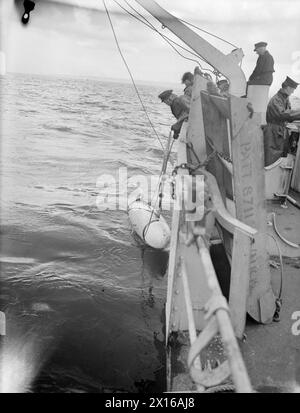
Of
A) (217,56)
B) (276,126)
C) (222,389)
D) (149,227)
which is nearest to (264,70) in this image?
(276,126)

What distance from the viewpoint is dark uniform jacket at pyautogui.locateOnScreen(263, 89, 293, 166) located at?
737 centimetres

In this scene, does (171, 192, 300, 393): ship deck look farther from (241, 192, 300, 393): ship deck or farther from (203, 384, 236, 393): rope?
(203, 384, 236, 393): rope

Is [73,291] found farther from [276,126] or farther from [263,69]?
[263,69]

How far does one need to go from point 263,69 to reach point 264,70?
0.09 ft

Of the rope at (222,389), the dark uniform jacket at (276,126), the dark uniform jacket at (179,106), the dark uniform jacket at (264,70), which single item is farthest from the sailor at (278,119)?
the rope at (222,389)

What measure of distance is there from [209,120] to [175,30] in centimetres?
96

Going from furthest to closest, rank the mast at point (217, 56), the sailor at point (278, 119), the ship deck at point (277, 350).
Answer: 1. the sailor at point (278, 119)
2. the mast at point (217, 56)
3. the ship deck at point (277, 350)

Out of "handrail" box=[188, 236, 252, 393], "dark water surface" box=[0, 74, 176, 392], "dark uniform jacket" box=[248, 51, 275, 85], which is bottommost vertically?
"dark water surface" box=[0, 74, 176, 392]

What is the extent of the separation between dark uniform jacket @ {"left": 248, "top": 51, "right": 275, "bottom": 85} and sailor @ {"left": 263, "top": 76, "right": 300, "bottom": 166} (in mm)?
343

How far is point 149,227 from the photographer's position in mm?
9742

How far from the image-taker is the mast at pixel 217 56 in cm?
366

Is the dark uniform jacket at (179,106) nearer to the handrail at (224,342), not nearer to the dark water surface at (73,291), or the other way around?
the dark water surface at (73,291)

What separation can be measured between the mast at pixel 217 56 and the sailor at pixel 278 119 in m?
3.95

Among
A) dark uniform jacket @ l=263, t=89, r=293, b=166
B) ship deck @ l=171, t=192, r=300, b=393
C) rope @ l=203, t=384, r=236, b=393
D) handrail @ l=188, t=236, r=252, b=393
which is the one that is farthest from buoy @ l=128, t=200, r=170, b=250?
handrail @ l=188, t=236, r=252, b=393
